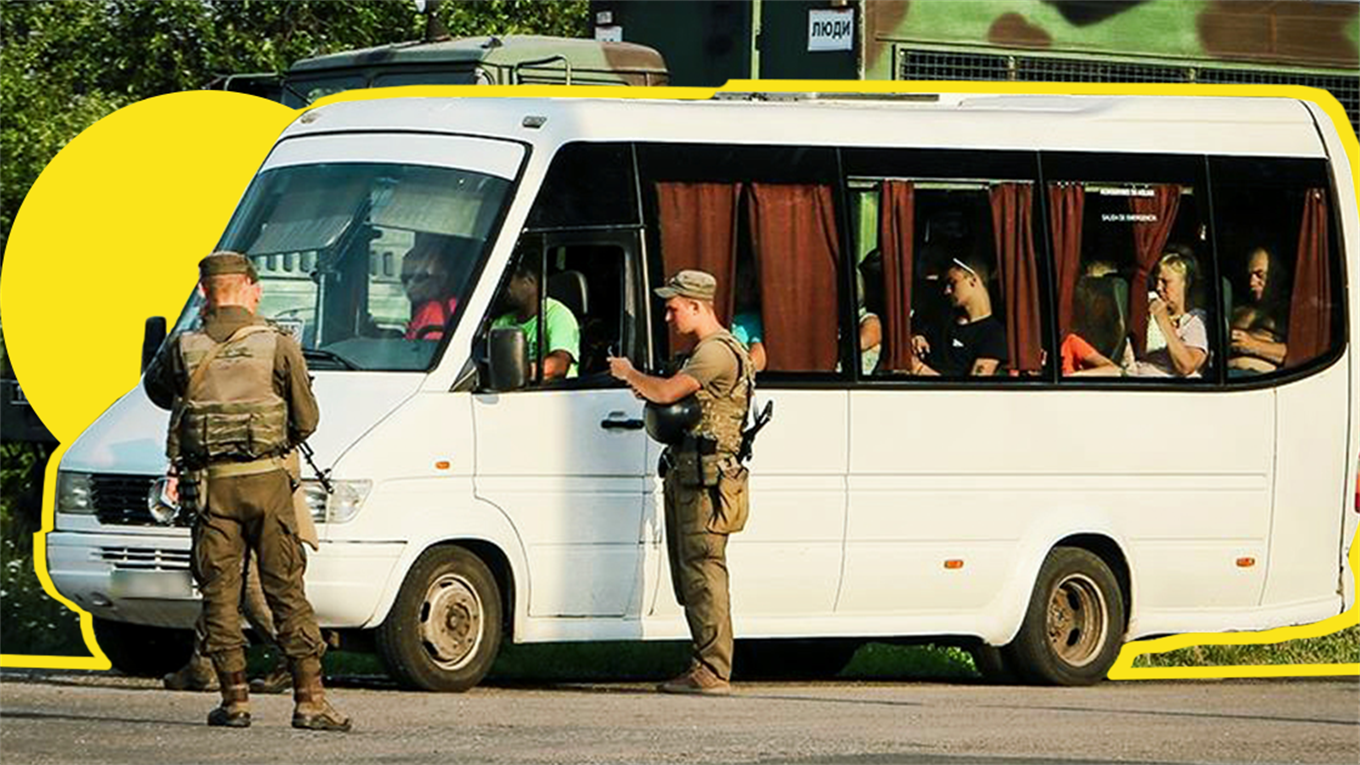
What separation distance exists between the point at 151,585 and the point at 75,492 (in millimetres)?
570

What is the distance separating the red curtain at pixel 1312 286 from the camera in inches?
680

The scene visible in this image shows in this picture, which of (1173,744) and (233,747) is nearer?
(233,747)

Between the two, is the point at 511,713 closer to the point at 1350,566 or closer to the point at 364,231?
the point at 364,231

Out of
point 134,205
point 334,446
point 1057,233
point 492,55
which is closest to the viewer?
point 334,446

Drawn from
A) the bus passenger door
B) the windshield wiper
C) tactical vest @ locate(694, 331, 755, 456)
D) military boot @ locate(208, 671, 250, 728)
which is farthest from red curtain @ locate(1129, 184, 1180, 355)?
military boot @ locate(208, 671, 250, 728)

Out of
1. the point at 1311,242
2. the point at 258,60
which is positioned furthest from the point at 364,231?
the point at 258,60

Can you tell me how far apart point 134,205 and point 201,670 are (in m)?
4.65

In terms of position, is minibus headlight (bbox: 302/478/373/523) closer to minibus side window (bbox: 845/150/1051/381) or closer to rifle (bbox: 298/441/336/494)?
rifle (bbox: 298/441/336/494)

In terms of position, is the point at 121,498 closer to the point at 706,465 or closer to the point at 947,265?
the point at 706,465

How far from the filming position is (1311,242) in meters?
17.4

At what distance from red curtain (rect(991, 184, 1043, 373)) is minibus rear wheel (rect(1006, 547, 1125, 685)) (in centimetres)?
98

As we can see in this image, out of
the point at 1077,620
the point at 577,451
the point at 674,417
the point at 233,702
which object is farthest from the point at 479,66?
the point at 233,702

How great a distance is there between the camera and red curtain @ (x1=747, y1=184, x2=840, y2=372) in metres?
15.7

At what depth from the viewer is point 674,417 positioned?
14633 mm
